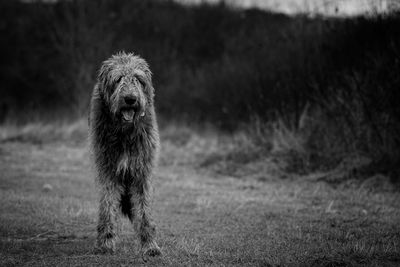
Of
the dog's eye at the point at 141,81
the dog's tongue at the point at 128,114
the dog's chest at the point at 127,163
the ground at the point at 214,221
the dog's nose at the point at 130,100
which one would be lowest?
the ground at the point at 214,221

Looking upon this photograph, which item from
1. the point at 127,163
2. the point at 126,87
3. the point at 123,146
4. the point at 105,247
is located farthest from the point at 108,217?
the point at 126,87

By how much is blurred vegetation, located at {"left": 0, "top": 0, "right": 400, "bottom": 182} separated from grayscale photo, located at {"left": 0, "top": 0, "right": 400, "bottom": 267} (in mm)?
53

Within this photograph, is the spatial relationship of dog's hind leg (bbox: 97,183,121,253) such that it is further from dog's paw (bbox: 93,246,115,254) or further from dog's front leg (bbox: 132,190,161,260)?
dog's front leg (bbox: 132,190,161,260)

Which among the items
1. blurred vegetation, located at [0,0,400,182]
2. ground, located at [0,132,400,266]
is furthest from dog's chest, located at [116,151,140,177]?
blurred vegetation, located at [0,0,400,182]

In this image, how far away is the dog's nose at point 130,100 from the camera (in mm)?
4859

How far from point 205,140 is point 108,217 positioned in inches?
391

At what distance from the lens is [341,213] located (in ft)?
22.9

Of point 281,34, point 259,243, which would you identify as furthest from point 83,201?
point 281,34

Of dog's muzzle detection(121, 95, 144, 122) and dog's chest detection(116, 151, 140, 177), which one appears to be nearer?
dog's muzzle detection(121, 95, 144, 122)

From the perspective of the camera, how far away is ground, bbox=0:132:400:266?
4648 mm

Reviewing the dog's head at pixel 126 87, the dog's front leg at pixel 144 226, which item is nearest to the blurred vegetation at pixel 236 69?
the dog's front leg at pixel 144 226

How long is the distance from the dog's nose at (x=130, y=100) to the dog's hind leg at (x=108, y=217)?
1039mm

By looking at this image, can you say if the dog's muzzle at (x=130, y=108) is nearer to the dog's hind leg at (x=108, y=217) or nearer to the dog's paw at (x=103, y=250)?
the dog's hind leg at (x=108, y=217)

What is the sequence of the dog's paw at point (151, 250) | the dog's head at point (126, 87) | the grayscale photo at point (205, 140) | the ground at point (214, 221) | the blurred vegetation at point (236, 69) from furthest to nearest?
the blurred vegetation at point (236, 69), the grayscale photo at point (205, 140), the dog's head at point (126, 87), the dog's paw at point (151, 250), the ground at point (214, 221)
